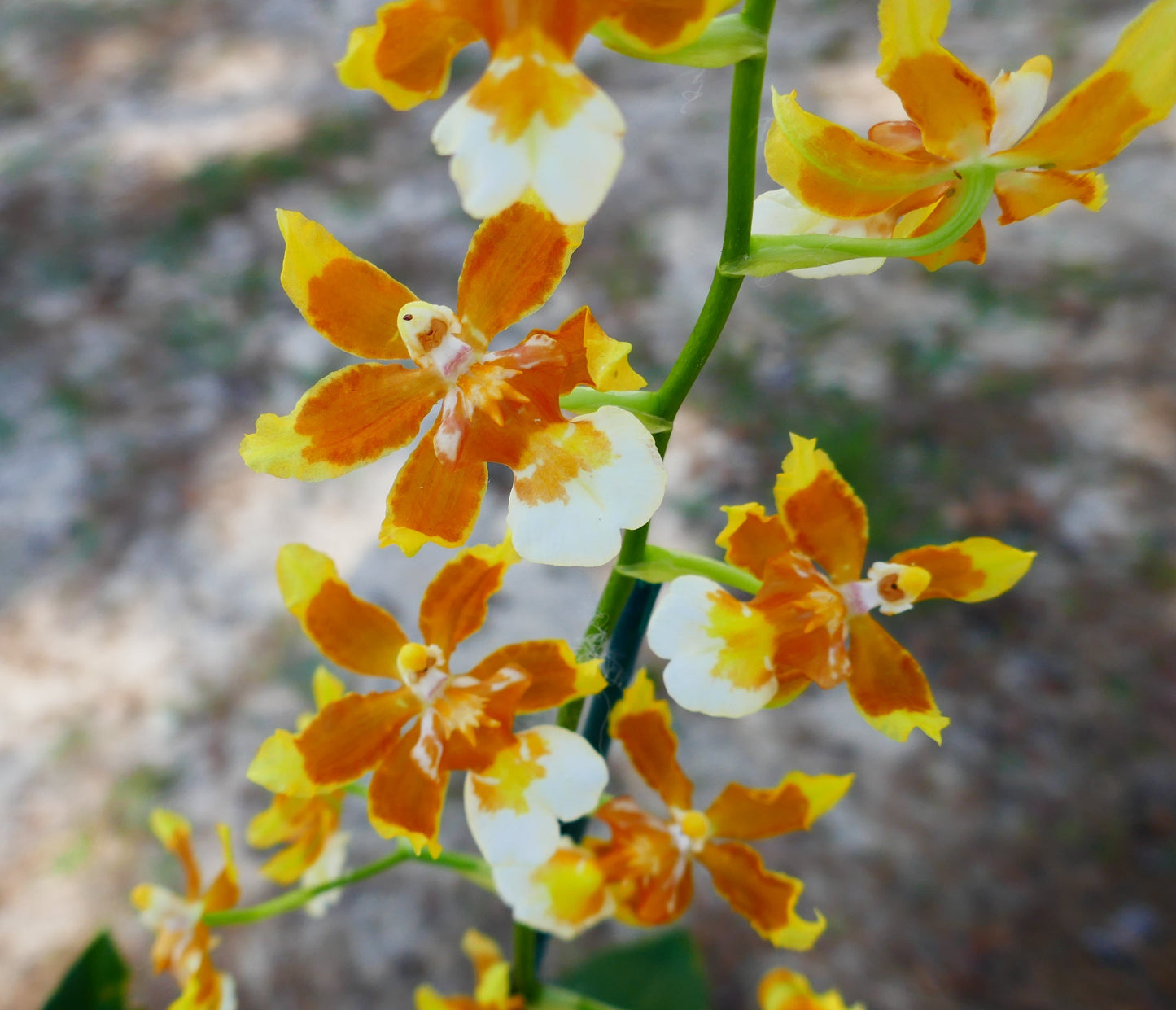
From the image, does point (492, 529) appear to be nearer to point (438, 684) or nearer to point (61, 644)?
point (61, 644)

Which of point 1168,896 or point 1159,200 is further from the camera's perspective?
point 1159,200

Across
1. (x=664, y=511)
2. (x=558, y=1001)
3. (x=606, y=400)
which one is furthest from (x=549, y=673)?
(x=664, y=511)

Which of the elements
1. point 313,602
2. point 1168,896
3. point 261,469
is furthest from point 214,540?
point 1168,896

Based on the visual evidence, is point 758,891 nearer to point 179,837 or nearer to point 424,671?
point 424,671

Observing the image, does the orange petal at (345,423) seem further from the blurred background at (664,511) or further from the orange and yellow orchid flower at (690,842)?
the blurred background at (664,511)

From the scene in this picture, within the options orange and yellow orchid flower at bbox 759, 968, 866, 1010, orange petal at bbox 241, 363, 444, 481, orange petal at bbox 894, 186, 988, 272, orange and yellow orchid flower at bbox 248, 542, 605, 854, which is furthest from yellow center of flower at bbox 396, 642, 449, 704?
orange and yellow orchid flower at bbox 759, 968, 866, 1010

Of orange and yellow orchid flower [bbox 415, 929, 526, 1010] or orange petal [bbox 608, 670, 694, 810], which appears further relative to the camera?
orange and yellow orchid flower [bbox 415, 929, 526, 1010]

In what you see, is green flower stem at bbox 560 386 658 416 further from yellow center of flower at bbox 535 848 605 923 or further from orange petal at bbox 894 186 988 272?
yellow center of flower at bbox 535 848 605 923

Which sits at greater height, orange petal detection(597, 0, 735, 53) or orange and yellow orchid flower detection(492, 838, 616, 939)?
orange petal detection(597, 0, 735, 53)

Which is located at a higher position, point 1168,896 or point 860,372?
point 860,372
